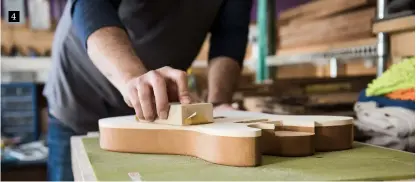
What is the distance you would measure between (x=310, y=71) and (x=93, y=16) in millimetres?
2128

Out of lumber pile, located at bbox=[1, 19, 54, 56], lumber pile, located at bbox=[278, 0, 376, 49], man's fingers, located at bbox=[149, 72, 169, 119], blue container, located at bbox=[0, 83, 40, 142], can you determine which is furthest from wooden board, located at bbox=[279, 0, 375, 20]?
lumber pile, located at bbox=[1, 19, 54, 56]

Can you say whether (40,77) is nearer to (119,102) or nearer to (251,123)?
(119,102)

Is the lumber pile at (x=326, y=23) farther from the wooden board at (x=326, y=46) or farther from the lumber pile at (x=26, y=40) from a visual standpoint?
the lumber pile at (x=26, y=40)

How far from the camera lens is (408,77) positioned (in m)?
1.02

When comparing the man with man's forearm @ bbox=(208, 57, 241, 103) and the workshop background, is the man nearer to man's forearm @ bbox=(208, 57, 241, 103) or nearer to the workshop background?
man's forearm @ bbox=(208, 57, 241, 103)

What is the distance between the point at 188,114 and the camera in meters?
0.73

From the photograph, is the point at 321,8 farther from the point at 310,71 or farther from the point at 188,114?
the point at 188,114

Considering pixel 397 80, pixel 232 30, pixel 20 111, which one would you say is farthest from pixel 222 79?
pixel 20 111

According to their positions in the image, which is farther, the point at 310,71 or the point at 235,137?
the point at 310,71

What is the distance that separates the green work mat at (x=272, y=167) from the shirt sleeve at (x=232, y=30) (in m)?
0.60

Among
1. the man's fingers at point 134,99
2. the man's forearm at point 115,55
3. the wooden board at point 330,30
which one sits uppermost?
the wooden board at point 330,30

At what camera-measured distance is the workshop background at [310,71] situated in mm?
1032

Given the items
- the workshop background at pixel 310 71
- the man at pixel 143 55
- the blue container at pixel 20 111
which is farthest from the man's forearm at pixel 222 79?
the blue container at pixel 20 111

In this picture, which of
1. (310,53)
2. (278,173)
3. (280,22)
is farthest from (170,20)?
(280,22)
